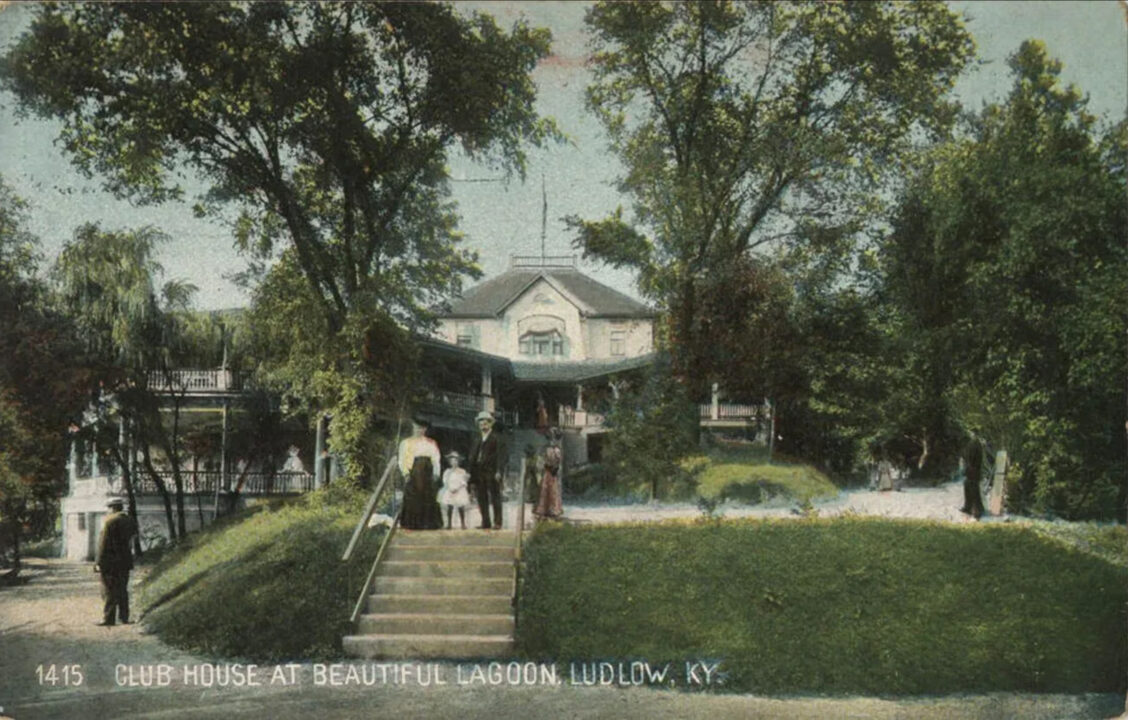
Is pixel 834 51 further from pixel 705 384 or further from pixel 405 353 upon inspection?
pixel 405 353

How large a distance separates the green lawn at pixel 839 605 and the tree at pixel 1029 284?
1.48ft

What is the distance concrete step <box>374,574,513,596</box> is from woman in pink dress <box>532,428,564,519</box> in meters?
0.43

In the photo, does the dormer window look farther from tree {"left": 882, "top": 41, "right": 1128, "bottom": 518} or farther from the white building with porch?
tree {"left": 882, "top": 41, "right": 1128, "bottom": 518}

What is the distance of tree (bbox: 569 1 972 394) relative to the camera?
4441 mm

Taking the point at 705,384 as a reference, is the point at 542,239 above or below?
above

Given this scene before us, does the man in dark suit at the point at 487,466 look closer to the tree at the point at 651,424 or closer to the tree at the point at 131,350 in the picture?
the tree at the point at 651,424

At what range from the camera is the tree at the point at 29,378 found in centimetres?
456

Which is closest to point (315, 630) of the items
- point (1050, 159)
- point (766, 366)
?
point (766, 366)

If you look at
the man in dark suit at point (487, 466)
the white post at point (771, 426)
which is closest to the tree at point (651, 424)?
the white post at point (771, 426)

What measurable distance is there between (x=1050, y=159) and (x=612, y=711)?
341 cm

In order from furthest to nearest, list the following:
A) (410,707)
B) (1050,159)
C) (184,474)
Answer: (184,474)
(1050,159)
(410,707)

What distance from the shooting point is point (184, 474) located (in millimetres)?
4688

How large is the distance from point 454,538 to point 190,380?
1618 millimetres

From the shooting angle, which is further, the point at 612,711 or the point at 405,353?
the point at 405,353
